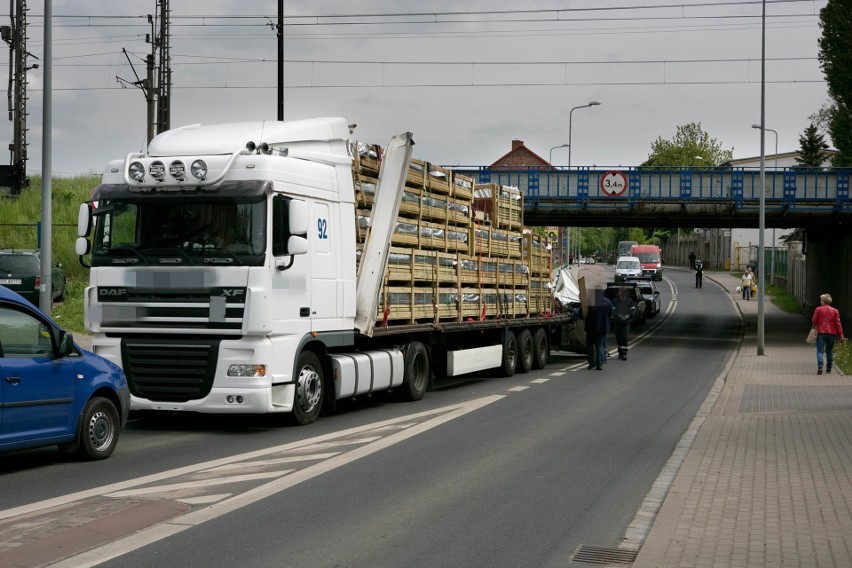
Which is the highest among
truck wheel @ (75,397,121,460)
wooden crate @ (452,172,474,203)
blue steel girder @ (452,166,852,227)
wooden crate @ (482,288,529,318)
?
blue steel girder @ (452,166,852,227)

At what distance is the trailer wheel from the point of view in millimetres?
15930

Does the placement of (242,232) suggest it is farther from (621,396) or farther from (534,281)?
(534,281)

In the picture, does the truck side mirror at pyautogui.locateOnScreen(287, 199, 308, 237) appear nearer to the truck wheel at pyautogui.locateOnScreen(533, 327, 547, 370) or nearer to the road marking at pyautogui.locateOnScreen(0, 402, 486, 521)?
the road marking at pyautogui.locateOnScreen(0, 402, 486, 521)

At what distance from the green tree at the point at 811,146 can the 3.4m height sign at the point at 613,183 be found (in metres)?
54.7

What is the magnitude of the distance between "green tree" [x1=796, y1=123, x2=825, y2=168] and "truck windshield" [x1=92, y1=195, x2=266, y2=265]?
3408 inches

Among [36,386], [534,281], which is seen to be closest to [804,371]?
[534,281]

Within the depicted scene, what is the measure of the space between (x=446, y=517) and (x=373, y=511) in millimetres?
549

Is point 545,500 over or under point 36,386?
under

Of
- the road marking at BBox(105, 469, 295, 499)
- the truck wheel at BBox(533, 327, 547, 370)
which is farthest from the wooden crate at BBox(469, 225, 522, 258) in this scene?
the road marking at BBox(105, 469, 295, 499)

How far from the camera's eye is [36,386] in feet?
30.7

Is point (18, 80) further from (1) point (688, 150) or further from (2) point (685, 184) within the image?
(1) point (688, 150)

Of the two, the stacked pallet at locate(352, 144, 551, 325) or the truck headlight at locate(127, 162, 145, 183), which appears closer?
the truck headlight at locate(127, 162, 145, 183)

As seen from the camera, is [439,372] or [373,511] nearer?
[373,511]

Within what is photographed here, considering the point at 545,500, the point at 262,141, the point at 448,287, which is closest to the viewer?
the point at 545,500
